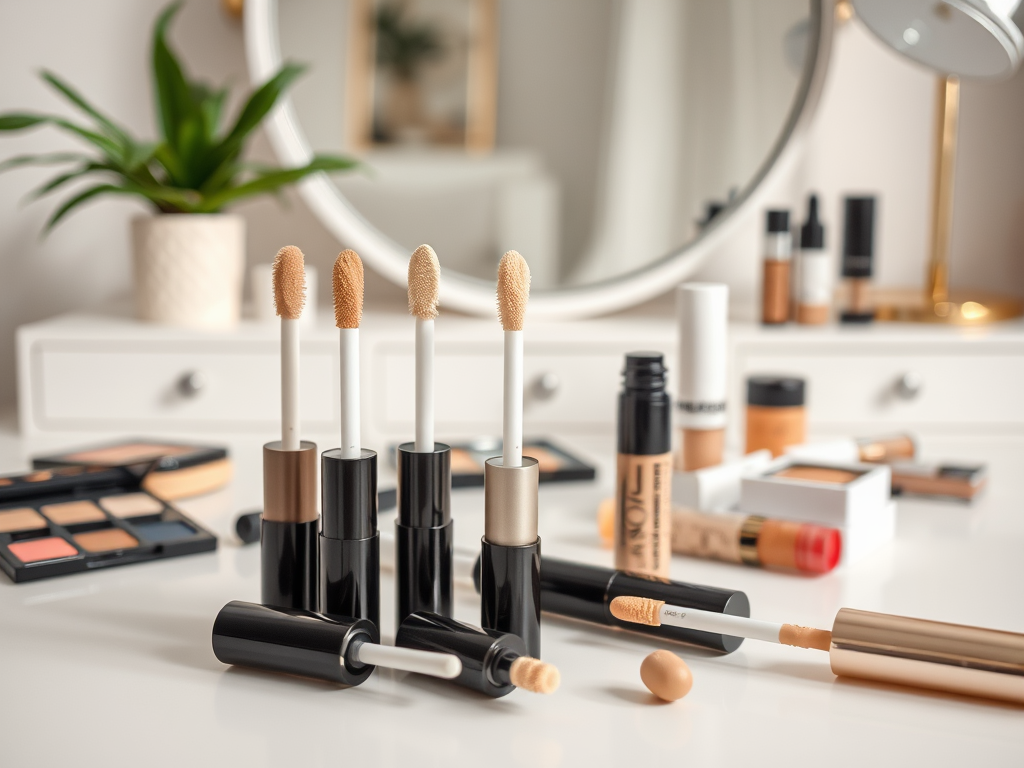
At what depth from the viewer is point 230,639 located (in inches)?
21.8

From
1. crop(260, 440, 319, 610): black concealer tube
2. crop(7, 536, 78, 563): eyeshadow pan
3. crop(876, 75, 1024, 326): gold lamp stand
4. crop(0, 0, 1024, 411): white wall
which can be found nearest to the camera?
crop(260, 440, 319, 610): black concealer tube

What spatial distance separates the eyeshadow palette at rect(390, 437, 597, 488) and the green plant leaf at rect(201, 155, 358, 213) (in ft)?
1.13

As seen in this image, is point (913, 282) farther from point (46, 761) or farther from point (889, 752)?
point (46, 761)

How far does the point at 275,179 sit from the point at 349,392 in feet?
2.20

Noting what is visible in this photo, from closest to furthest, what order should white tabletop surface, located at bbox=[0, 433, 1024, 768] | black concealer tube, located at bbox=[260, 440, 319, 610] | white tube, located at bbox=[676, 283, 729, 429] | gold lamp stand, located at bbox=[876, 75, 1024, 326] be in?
white tabletop surface, located at bbox=[0, 433, 1024, 768], black concealer tube, located at bbox=[260, 440, 319, 610], white tube, located at bbox=[676, 283, 729, 429], gold lamp stand, located at bbox=[876, 75, 1024, 326]

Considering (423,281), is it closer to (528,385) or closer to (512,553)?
(512,553)

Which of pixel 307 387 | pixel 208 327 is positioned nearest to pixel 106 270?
pixel 208 327

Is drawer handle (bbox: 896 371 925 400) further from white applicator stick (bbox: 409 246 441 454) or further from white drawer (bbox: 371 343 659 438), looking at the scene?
white applicator stick (bbox: 409 246 441 454)

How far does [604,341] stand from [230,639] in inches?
26.9

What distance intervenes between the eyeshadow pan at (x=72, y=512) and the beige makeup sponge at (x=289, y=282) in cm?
33

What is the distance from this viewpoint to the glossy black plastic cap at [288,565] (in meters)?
0.58

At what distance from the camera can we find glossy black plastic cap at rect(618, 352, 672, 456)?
0.66 meters

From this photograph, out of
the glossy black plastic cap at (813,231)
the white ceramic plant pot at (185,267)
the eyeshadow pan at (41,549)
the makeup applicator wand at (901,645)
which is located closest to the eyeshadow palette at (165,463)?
the eyeshadow pan at (41,549)

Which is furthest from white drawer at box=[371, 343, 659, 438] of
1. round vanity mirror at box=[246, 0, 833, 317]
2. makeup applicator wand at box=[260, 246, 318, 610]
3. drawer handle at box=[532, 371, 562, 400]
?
makeup applicator wand at box=[260, 246, 318, 610]
